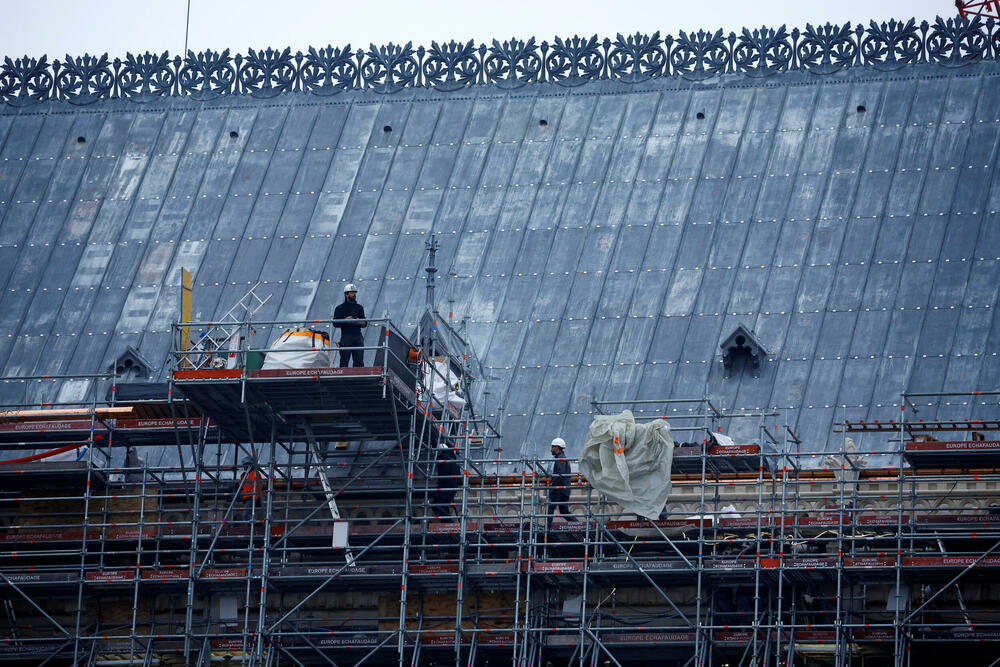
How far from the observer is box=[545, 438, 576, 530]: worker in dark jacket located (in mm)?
43531

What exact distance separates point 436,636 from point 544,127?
1529 cm

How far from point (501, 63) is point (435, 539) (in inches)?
601

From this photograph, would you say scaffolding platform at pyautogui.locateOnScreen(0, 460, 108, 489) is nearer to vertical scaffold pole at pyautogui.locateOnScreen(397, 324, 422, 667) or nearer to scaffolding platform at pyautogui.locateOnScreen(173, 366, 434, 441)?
scaffolding platform at pyautogui.locateOnScreen(173, 366, 434, 441)

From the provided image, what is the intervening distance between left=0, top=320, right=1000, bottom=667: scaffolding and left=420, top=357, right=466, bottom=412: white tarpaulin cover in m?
0.16

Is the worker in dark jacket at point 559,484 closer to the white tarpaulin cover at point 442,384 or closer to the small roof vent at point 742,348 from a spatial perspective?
the white tarpaulin cover at point 442,384

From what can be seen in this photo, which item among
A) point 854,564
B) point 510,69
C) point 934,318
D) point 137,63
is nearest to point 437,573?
point 854,564

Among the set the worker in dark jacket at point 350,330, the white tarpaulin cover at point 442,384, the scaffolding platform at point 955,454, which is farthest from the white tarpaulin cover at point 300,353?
the scaffolding platform at point 955,454

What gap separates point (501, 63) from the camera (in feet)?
184

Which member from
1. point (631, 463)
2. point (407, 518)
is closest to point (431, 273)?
point (407, 518)

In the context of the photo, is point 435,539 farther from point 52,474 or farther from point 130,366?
point 130,366

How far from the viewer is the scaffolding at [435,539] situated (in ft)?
138

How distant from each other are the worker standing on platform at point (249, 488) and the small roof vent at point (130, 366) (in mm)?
5336

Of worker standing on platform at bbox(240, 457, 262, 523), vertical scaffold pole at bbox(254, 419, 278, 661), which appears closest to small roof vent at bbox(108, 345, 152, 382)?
worker standing on platform at bbox(240, 457, 262, 523)

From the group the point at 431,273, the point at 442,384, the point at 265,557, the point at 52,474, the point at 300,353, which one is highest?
the point at 431,273
